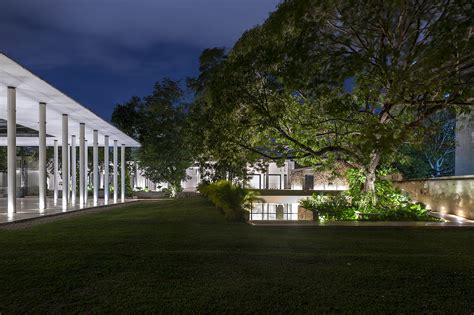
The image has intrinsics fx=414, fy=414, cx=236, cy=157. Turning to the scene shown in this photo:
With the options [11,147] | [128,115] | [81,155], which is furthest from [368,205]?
[128,115]

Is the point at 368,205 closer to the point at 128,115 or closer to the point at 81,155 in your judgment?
the point at 81,155

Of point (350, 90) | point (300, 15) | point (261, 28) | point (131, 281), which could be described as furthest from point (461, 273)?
point (350, 90)

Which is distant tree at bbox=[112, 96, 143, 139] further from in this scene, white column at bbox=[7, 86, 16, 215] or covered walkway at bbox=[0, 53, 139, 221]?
white column at bbox=[7, 86, 16, 215]

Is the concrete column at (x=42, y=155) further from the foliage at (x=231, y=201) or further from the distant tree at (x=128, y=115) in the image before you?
the distant tree at (x=128, y=115)

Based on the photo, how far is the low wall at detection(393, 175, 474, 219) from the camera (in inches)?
534

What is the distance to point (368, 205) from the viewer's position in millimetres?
12891

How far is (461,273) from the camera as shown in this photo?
218 inches

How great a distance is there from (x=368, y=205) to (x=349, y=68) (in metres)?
5.13

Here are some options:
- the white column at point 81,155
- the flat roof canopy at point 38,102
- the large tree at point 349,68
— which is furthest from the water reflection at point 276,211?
the large tree at point 349,68

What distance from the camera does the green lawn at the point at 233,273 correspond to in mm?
4273

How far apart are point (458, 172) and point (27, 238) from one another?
16968 millimetres

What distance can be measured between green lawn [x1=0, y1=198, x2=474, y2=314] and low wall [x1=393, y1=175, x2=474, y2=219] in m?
5.68

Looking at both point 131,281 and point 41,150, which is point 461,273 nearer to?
point 131,281

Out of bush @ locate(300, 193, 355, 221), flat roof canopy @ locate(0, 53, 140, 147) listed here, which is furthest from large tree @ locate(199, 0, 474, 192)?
flat roof canopy @ locate(0, 53, 140, 147)
